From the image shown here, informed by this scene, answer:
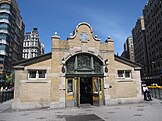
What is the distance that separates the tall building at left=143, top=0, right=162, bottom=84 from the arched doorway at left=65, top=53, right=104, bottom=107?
4510cm

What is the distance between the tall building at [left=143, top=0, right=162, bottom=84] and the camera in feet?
185

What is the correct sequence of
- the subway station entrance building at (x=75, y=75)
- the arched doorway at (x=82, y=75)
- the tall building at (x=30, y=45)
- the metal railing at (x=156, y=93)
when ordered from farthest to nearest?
the tall building at (x=30, y=45), the metal railing at (x=156, y=93), the arched doorway at (x=82, y=75), the subway station entrance building at (x=75, y=75)

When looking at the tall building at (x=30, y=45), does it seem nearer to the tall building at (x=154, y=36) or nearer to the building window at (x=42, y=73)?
the tall building at (x=154, y=36)

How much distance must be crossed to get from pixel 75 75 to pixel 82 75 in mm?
742

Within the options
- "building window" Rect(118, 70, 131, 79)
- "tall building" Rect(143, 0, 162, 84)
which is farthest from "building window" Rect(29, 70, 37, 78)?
"tall building" Rect(143, 0, 162, 84)

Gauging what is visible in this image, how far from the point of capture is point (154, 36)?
204 ft

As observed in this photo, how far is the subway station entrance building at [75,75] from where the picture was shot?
14.5 meters

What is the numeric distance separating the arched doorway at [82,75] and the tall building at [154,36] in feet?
148

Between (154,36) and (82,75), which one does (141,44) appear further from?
(82,75)

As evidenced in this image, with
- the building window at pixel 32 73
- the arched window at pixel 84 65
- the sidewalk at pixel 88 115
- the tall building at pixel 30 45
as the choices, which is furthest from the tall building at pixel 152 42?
the tall building at pixel 30 45

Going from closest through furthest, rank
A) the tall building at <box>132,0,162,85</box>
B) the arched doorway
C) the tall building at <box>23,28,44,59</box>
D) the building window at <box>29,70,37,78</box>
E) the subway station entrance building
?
1. the subway station entrance building
2. the building window at <box>29,70,37,78</box>
3. the arched doorway
4. the tall building at <box>132,0,162,85</box>
5. the tall building at <box>23,28,44,59</box>

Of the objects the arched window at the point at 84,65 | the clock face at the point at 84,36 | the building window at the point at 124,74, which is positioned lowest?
the building window at the point at 124,74

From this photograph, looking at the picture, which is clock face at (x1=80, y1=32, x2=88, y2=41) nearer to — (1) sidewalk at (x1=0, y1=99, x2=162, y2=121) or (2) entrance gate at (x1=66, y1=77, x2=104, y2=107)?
(2) entrance gate at (x1=66, y1=77, x2=104, y2=107)

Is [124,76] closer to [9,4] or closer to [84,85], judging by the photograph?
[84,85]
